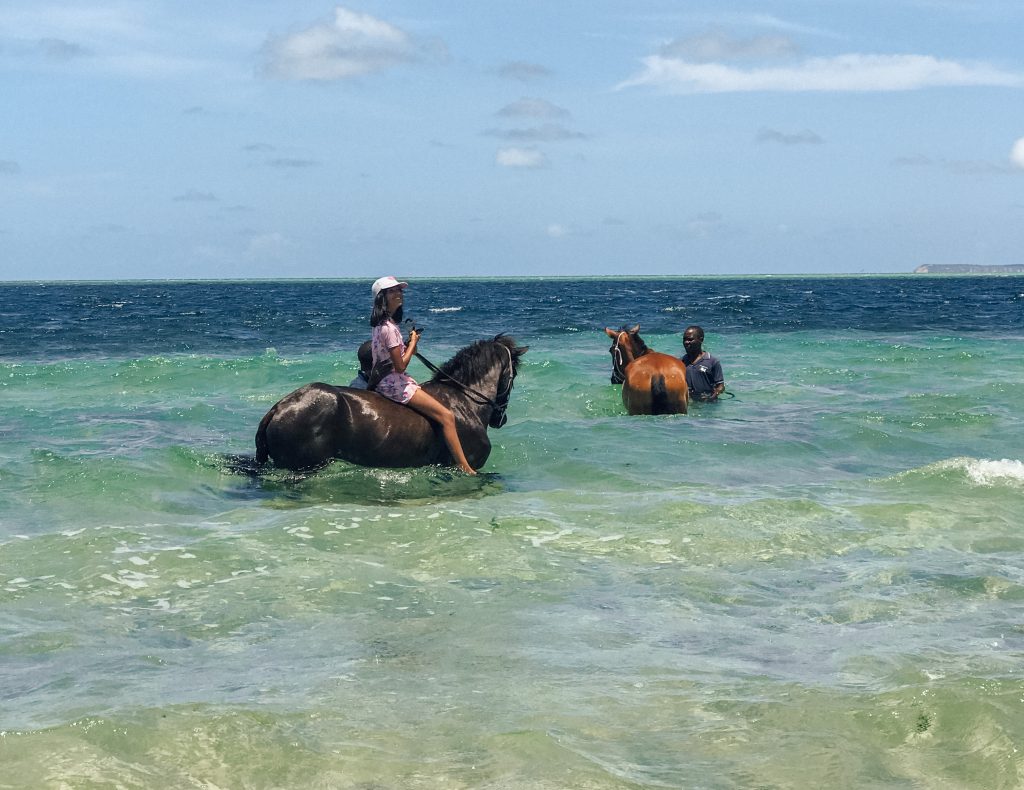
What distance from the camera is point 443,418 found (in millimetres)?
10000

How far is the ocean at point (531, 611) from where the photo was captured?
14.5 ft

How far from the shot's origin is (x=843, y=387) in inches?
786

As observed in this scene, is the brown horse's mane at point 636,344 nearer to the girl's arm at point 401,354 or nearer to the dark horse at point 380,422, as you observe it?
the dark horse at point 380,422

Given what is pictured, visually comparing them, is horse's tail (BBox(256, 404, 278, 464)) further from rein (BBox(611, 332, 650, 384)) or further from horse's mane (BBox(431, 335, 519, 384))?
rein (BBox(611, 332, 650, 384))

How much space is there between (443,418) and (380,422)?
0.58 meters

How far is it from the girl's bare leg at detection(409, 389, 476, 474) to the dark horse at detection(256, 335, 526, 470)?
95 millimetres

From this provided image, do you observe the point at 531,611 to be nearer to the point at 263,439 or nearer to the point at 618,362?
the point at 263,439

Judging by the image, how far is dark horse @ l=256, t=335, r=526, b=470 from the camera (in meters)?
9.67

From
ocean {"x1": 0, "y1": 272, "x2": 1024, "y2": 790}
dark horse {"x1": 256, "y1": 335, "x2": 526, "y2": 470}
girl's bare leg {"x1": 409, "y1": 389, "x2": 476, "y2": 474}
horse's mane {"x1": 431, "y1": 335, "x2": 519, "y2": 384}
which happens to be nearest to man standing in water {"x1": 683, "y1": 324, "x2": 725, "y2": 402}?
ocean {"x1": 0, "y1": 272, "x2": 1024, "y2": 790}

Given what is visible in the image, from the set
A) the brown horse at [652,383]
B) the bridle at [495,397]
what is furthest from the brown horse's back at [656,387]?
the bridle at [495,397]

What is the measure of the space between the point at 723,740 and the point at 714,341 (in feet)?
103

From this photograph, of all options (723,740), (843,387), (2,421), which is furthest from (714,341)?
(723,740)

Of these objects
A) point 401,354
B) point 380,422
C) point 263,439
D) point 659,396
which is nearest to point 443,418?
point 380,422

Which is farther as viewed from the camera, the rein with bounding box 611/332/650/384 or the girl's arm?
the rein with bounding box 611/332/650/384
